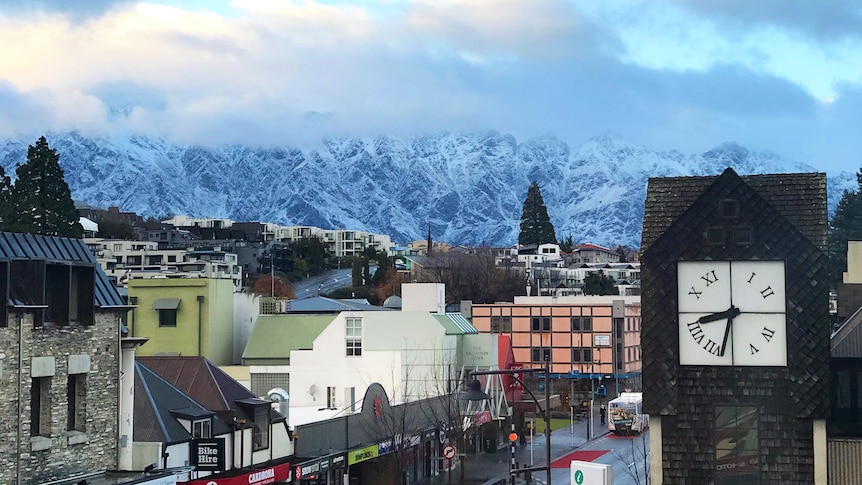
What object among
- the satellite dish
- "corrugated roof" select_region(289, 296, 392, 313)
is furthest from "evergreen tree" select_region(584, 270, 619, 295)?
the satellite dish

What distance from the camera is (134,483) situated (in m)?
30.4

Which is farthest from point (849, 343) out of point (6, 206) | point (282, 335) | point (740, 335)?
point (6, 206)

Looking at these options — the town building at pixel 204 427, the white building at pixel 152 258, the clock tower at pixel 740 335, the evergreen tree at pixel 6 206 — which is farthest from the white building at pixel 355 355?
the white building at pixel 152 258

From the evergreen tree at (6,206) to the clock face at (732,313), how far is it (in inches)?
3375

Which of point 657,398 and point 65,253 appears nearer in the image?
point 657,398

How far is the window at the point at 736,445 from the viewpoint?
26.9m

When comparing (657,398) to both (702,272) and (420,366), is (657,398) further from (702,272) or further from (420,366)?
(420,366)

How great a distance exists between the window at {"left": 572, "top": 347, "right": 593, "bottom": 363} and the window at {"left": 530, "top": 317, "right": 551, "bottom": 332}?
3.06m

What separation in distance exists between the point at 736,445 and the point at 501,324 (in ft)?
293

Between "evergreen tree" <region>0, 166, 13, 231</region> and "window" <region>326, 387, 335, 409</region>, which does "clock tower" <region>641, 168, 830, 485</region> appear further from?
"evergreen tree" <region>0, 166, 13, 231</region>

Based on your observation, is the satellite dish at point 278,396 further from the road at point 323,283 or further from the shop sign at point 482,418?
the road at point 323,283

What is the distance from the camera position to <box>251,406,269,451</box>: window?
42906 millimetres

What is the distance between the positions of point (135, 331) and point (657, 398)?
1905 inches

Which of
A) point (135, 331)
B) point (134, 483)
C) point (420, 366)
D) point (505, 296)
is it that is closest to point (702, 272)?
point (134, 483)
